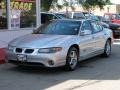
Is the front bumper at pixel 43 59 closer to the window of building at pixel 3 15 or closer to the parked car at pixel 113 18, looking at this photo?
the window of building at pixel 3 15

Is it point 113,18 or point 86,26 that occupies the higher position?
point 86,26

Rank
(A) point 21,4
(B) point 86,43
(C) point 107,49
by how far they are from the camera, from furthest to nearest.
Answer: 1. (A) point 21,4
2. (C) point 107,49
3. (B) point 86,43

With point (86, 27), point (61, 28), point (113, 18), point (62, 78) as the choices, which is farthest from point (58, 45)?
point (113, 18)

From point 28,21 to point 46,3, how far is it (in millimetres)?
13139

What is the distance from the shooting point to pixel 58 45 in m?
9.74

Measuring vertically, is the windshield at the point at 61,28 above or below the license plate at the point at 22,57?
above

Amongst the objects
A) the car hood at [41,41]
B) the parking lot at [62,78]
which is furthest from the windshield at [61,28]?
the parking lot at [62,78]

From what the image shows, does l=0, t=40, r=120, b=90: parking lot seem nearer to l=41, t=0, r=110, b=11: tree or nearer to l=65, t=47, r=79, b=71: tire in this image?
l=65, t=47, r=79, b=71: tire

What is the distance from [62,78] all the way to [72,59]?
118 cm

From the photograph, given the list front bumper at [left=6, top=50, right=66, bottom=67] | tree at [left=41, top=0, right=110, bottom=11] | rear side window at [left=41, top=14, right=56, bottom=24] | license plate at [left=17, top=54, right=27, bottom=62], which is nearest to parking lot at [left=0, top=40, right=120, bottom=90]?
front bumper at [left=6, top=50, right=66, bottom=67]

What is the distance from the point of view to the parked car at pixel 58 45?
9586 mm

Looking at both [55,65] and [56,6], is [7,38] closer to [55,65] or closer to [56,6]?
[55,65]

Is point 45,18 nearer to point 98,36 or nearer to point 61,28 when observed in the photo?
point 98,36

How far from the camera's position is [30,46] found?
32.0 ft
